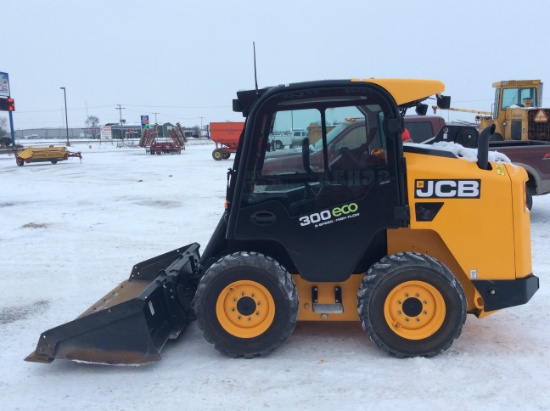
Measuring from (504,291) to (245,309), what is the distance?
1984mm

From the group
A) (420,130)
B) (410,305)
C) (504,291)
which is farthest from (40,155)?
(504,291)

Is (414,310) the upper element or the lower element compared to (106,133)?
lower

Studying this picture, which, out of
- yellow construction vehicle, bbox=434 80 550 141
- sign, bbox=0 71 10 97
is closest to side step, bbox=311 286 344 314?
yellow construction vehicle, bbox=434 80 550 141

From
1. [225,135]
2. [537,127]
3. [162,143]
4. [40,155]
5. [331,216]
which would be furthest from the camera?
[162,143]

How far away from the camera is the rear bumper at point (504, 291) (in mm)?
4039

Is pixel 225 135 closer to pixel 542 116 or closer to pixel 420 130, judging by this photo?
pixel 542 116

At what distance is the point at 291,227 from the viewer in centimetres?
413

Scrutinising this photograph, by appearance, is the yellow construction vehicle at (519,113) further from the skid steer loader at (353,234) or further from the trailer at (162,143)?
the trailer at (162,143)

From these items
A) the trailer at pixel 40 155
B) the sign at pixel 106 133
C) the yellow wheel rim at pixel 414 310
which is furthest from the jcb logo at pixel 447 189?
the sign at pixel 106 133

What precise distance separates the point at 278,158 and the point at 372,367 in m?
1.73

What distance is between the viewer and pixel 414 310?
4.02 meters

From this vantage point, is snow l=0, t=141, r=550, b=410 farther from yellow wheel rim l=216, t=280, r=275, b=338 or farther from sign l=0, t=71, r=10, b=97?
sign l=0, t=71, r=10, b=97

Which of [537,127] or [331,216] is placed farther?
[537,127]

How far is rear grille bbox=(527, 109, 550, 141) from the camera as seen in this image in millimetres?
14250
